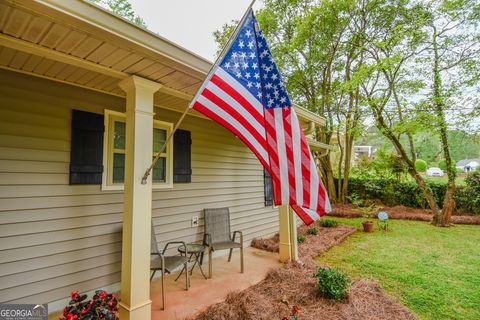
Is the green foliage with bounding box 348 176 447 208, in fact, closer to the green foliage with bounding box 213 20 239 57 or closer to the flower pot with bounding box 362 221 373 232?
the flower pot with bounding box 362 221 373 232

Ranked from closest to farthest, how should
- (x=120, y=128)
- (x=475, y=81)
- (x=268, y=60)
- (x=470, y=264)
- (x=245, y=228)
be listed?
(x=268, y=60) → (x=120, y=128) → (x=470, y=264) → (x=245, y=228) → (x=475, y=81)

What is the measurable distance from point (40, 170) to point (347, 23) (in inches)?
403

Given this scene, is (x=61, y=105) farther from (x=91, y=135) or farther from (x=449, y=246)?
(x=449, y=246)

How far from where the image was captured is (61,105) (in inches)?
105

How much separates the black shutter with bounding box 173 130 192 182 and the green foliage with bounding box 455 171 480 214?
9.87 m

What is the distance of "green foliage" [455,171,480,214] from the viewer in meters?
8.42

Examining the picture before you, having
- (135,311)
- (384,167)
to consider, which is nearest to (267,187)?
(135,311)

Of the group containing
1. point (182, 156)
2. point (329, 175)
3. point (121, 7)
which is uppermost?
point (121, 7)

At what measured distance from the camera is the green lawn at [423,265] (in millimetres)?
3018

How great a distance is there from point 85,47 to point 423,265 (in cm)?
562

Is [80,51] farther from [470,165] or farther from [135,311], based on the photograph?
[470,165]

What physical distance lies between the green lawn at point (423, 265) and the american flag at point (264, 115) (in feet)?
7.43

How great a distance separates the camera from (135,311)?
2152 millimetres

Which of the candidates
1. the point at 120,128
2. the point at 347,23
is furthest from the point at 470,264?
the point at 347,23
